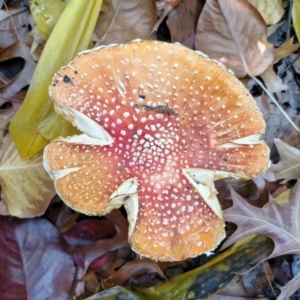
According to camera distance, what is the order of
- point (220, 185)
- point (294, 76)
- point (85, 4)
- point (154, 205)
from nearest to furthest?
point (154, 205) → point (85, 4) → point (220, 185) → point (294, 76)

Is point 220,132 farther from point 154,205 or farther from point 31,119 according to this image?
point 31,119

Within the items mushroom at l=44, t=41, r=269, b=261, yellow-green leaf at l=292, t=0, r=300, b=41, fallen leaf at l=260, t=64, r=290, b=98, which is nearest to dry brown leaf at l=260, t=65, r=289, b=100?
fallen leaf at l=260, t=64, r=290, b=98

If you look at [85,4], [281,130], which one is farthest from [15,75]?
[281,130]

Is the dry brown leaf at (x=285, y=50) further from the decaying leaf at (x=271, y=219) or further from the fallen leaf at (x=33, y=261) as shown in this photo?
the fallen leaf at (x=33, y=261)

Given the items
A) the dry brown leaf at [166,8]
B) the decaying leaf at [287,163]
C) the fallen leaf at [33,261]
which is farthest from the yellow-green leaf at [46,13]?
the decaying leaf at [287,163]

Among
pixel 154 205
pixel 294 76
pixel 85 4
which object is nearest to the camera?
pixel 154 205

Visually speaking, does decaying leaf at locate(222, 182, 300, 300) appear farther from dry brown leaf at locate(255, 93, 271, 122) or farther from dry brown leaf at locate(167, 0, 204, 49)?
dry brown leaf at locate(167, 0, 204, 49)

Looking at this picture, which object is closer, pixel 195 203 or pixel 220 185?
pixel 195 203

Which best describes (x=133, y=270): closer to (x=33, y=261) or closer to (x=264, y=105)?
(x=33, y=261)
